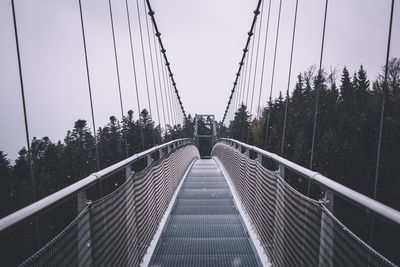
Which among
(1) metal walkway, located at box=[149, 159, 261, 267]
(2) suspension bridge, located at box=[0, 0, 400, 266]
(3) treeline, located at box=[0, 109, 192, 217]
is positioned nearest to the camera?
(2) suspension bridge, located at box=[0, 0, 400, 266]

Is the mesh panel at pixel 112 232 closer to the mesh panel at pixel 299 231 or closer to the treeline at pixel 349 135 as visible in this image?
the mesh panel at pixel 299 231

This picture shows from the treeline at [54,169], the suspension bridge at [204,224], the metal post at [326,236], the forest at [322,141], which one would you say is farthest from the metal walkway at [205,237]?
the treeline at [54,169]

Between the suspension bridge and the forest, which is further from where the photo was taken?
the forest

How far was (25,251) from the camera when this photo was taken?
97.5 ft

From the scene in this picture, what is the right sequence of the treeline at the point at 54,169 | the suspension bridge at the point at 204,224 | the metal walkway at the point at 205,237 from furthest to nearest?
the treeline at the point at 54,169 < the metal walkway at the point at 205,237 < the suspension bridge at the point at 204,224

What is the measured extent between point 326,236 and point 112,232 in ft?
4.33

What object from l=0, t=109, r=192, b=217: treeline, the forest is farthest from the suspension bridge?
l=0, t=109, r=192, b=217: treeline

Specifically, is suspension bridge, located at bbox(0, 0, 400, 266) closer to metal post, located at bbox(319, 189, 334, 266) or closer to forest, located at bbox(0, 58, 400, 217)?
metal post, located at bbox(319, 189, 334, 266)

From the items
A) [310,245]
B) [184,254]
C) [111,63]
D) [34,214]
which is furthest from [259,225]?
[111,63]

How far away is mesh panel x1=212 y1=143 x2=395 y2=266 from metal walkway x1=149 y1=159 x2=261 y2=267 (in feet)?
1.07

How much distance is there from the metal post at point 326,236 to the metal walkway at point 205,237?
1.47 metres

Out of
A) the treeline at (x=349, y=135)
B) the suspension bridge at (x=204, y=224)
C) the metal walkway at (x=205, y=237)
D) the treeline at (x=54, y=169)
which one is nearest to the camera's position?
the suspension bridge at (x=204, y=224)

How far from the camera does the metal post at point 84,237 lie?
165 cm

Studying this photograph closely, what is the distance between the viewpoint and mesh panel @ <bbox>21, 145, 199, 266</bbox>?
56.3 inches
